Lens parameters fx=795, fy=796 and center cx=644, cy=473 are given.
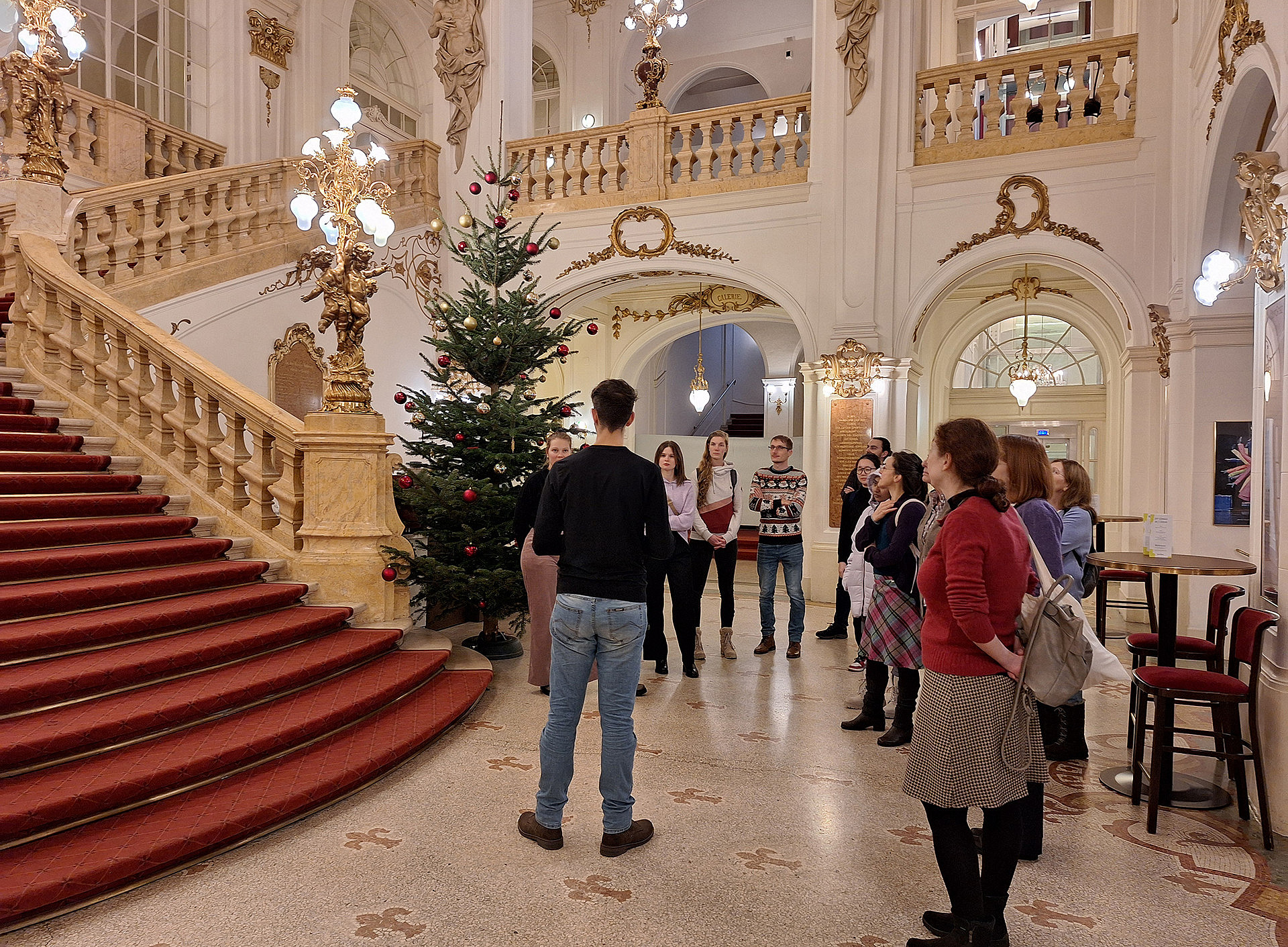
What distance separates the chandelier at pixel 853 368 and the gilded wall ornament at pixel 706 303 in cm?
377

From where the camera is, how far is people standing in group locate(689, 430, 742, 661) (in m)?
5.94

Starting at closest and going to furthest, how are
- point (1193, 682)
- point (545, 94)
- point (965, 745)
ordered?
point (965, 745) < point (1193, 682) < point (545, 94)

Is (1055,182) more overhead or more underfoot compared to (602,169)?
more underfoot

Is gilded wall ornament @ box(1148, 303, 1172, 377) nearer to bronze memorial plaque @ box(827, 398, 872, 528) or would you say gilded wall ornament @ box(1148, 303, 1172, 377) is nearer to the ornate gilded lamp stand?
bronze memorial plaque @ box(827, 398, 872, 528)

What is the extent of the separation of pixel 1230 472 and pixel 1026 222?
323 centimetres

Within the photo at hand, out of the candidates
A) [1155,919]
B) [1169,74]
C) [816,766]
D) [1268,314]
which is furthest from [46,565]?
[1169,74]

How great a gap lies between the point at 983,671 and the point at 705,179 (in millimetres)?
8436

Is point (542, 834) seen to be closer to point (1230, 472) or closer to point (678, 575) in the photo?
point (678, 575)

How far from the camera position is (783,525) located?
6.08 metres

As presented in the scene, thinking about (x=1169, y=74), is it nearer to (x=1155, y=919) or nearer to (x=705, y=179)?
(x=705, y=179)

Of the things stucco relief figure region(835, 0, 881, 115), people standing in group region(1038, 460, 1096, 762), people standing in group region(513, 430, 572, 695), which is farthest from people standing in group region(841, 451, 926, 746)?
stucco relief figure region(835, 0, 881, 115)

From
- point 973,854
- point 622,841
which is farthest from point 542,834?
point 973,854

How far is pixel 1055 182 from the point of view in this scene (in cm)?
803

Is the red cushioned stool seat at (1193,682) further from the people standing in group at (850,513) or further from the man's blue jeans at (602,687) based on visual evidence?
the man's blue jeans at (602,687)
